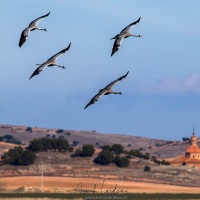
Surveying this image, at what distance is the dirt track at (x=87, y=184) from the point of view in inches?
6570

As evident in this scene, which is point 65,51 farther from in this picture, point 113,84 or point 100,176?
point 100,176

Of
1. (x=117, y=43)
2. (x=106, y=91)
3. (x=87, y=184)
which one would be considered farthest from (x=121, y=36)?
(x=87, y=184)

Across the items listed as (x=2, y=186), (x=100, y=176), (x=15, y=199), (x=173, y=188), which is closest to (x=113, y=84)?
(x=15, y=199)

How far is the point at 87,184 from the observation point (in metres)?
175

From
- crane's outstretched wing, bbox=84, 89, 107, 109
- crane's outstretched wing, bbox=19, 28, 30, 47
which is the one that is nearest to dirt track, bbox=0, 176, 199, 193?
crane's outstretched wing, bbox=84, 89, 107, 109

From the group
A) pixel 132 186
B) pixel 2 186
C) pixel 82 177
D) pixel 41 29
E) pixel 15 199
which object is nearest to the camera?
pixel 41 29

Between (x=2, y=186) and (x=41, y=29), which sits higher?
(x=41, y=29)

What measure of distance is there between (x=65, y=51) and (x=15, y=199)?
59.3 m

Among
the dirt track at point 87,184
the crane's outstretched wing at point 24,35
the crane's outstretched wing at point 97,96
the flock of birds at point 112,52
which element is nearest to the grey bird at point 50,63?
the flock of birds at point 112,52

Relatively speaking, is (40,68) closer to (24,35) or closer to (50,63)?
(50,63)

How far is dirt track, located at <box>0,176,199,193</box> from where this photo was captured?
6570 inches

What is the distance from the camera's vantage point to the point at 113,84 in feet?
177

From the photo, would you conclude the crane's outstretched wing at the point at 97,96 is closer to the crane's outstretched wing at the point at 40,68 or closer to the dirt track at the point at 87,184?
the crane's outstretched wing at the point at 40,68

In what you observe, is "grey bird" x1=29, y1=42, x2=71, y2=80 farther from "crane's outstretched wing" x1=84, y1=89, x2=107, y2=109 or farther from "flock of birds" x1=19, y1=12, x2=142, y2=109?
"crane's outstretched wing" x1=84, y1=89, x2=107, y2=109
